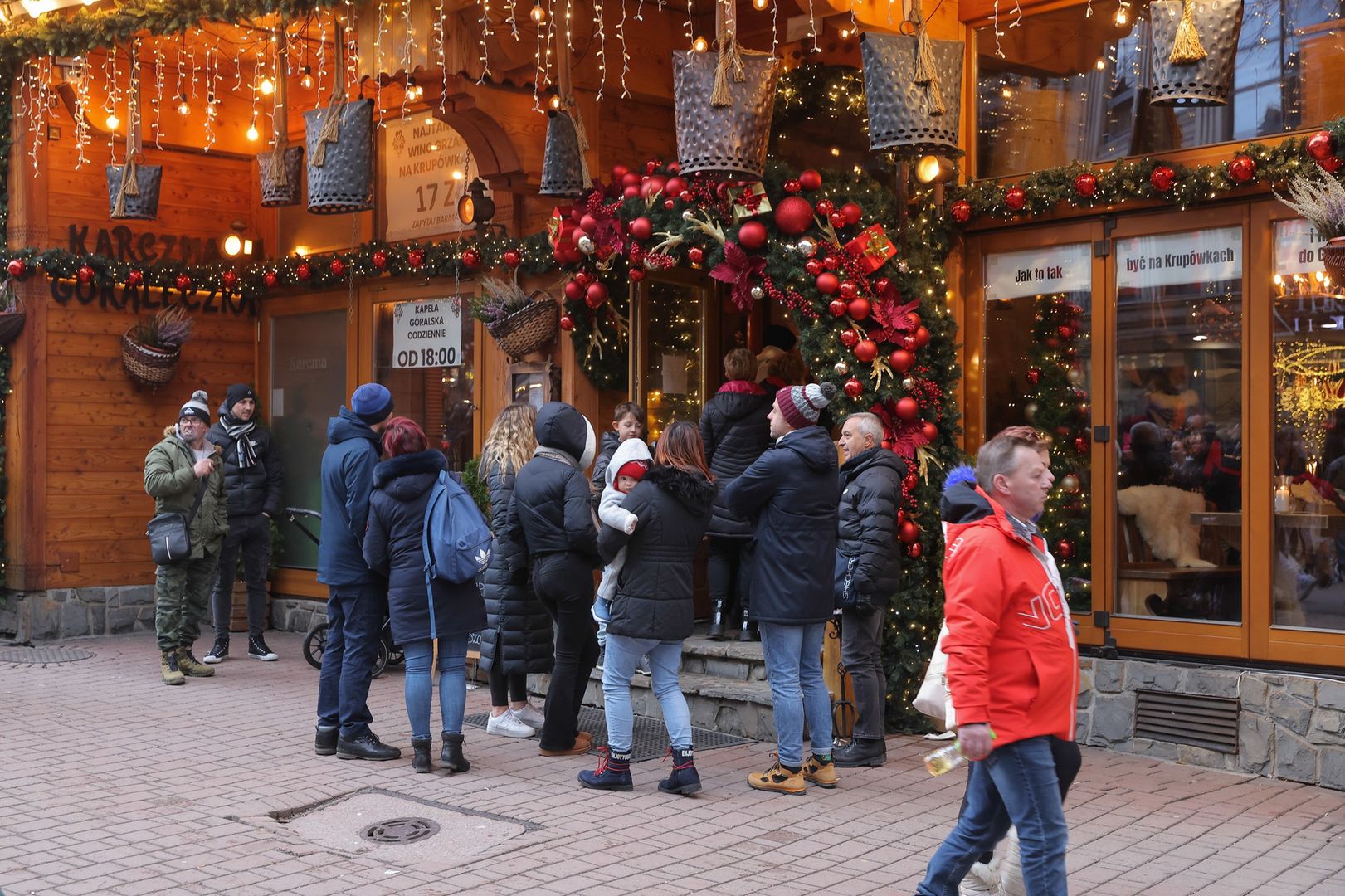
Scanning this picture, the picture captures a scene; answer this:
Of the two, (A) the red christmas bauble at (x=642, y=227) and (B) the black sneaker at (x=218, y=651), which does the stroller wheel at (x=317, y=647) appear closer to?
(B) the black sneaker at (x=218, y=651)

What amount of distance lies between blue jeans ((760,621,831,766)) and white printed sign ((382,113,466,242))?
609cm

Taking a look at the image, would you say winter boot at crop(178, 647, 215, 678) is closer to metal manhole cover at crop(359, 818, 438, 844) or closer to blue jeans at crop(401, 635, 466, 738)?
blue jeans at crop(401, 635, 466, 738)

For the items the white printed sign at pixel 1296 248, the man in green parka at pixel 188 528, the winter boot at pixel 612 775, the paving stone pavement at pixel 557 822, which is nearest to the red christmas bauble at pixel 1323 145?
the white printed sign at pixel 1296 248

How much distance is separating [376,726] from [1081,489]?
15.1 feet

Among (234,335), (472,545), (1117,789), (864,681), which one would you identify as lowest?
(1117,789)

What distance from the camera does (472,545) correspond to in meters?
7.48

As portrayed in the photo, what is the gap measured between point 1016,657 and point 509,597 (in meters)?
4.44

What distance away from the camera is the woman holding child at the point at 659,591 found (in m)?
7.03

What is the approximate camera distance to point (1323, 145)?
7.54 m

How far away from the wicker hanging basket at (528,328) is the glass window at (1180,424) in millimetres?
Result: 4028

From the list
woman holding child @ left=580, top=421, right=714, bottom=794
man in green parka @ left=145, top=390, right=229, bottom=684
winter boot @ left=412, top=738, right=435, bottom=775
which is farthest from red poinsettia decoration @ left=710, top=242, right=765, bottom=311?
man in green parka @ left=145, top=390, right=229, bottom=684

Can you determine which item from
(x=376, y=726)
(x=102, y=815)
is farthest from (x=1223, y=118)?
(x=102, y=815)

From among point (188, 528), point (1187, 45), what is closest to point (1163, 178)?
point (1187, 45)

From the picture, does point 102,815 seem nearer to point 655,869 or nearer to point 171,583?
point 655,869
